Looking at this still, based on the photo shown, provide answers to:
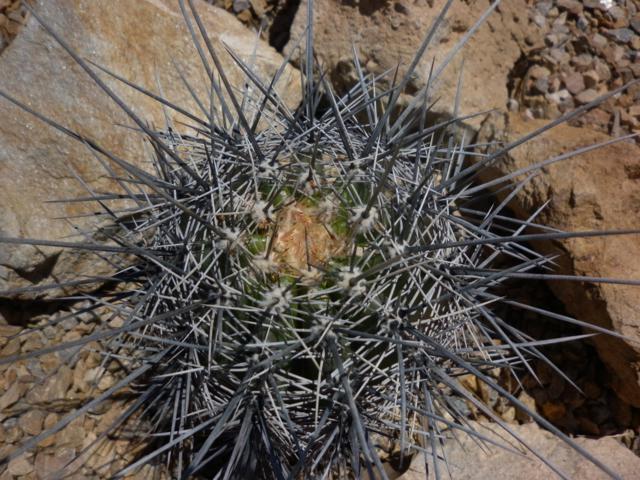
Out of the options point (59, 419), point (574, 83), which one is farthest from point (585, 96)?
point (59, 419)

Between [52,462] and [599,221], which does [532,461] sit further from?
[52,462]

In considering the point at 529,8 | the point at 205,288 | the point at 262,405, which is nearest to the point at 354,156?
the point at 205,288

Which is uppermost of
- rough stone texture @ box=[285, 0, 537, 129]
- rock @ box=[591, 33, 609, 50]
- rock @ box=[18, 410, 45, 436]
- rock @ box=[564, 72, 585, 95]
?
rock @ box=[591, 33, 609, 50]

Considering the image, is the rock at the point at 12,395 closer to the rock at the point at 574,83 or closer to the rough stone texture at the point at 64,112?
the rough stone texture at the point at 64,112

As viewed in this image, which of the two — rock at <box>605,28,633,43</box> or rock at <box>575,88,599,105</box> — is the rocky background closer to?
rock at <box>575,88,599,105</box>

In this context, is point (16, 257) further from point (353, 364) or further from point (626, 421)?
point (626, 421)

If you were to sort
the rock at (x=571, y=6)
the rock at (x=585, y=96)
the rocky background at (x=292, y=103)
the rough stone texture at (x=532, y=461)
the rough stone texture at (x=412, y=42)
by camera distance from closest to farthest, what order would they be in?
the rough stone texture at (x=532, y=461) → the rocky background at (x=292, y=103) → the rough stone texture at (x=412, y=42) → the rock at (x=585, y=96) → the rock at (x=571, y=6)

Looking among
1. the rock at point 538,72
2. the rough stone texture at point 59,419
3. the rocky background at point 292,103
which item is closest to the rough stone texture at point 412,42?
the rocky background at point 292,103

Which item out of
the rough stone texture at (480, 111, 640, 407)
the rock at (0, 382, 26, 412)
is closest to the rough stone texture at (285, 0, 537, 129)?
the rough stone texture at (480, 111, 640, 407)
